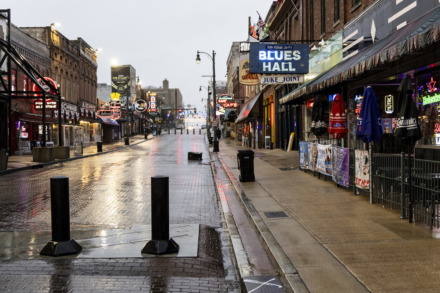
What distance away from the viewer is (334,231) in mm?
6914

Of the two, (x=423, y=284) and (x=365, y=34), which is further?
(x=365, y=34)

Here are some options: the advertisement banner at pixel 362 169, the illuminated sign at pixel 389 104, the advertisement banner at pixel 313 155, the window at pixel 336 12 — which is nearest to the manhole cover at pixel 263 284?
the advertisement banner at pixel 362 169

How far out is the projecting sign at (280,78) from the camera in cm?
1745

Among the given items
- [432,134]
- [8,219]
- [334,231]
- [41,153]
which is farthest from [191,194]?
[41,153]

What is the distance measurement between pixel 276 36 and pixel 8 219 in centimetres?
2669

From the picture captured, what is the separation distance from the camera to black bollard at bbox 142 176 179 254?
6.03m

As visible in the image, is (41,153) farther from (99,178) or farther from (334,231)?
(334,231)

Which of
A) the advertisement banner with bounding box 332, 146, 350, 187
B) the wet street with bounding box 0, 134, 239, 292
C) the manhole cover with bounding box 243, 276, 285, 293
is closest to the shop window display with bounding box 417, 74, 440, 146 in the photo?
the advertisement banner with bounding box 332, 146, 350, 187

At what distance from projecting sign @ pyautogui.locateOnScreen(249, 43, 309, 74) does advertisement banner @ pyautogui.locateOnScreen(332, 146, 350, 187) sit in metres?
5.90

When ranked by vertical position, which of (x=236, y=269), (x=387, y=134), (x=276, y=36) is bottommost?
(x=236, y=269)

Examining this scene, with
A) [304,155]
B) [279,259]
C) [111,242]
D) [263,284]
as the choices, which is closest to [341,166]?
[304,155]

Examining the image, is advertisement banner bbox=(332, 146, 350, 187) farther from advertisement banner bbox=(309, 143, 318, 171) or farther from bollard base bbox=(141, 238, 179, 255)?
bollard base bbox=(141, 238, 179, 255)

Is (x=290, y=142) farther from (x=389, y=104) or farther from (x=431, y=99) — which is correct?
(x=431, y=99)

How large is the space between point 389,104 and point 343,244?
8773 mm
